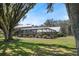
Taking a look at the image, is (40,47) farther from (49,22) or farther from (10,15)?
(10,15)

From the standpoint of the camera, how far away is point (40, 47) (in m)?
2.12

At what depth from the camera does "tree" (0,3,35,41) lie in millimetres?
2135

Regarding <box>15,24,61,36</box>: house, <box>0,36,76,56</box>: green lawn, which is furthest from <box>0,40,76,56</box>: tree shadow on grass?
<box>15,24,61,36</box>: house

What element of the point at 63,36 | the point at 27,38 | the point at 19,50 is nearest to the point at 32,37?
the point at 27,38

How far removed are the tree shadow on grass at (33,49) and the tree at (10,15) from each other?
0.10m

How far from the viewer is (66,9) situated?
6.97ft

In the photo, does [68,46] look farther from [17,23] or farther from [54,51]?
[17,23]

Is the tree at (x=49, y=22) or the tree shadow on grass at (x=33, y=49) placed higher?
the tree at (x=49, y=22)

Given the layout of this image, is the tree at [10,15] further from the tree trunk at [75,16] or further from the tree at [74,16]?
the tree trunk at [75,16]

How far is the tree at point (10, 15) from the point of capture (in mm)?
2135

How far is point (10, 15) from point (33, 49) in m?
0.43

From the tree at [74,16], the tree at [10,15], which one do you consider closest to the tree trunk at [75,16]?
the tree at [74,16]

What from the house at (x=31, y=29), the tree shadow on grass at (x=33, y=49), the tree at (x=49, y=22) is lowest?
the tree shadow on grass at (x=33, y=49)

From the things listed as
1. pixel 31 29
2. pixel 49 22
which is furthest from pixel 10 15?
pixel 49 22
